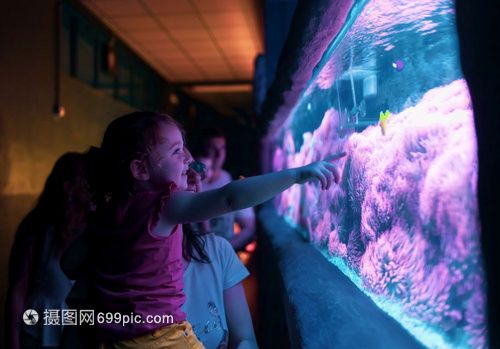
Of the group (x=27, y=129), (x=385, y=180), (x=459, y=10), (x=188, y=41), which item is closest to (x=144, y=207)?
(x=385, y=180)

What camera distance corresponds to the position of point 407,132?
2.06ft

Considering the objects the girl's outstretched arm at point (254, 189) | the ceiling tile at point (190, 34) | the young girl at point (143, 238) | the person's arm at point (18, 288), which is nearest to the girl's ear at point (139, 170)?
the young girl at point (143, 238)

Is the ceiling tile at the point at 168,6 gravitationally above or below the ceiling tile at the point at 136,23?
below

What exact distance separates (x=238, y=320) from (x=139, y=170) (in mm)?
501

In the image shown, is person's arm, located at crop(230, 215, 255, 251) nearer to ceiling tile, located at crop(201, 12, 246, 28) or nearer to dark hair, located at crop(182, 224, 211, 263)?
dark hair, located at crop(182, 224, 211, 263)

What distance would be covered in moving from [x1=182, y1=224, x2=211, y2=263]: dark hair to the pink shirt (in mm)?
170

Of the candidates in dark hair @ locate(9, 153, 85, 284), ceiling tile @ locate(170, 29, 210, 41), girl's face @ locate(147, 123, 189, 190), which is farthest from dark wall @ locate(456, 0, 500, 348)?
ceiling tile @ locate(170, 29, 210, 41)

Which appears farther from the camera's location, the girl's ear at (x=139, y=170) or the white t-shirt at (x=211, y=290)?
the white t-shirt at (x=211, y=290)

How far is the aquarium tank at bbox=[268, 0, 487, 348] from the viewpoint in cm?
49

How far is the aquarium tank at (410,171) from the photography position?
1.61 feet

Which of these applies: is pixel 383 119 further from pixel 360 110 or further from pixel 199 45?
pixel 199 45

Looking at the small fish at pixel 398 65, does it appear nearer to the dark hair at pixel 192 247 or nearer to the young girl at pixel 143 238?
the young girl at pixel 143 238

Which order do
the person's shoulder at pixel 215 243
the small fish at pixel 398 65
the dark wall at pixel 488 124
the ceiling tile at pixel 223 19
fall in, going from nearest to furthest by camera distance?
1. the dark wall at pixel 488 124
2. the small fish at pixel 398 65
3. the person's shoulder at pixel 215 243
4. the ceiling tile at pixel 223 19

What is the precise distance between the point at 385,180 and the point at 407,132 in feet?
0.37
